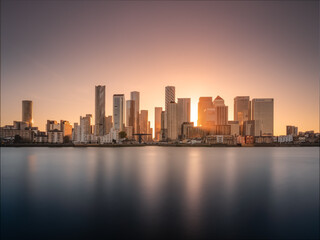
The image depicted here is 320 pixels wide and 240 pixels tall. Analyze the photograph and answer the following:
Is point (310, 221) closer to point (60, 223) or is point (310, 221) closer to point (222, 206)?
point (222, 206)

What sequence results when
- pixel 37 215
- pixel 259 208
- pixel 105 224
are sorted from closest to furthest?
1. pixel 105 224
2. pixel 37 215
3. pixel 259 208

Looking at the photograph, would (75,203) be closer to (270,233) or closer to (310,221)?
(270,233)

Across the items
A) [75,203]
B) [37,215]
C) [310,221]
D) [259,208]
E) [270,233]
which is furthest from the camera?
[75,203]

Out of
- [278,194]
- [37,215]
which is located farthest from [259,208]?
[37,215]

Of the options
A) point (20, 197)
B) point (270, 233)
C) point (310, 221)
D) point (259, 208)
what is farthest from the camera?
point (20, 197)

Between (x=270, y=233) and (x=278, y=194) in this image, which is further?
(x=278, y=194)

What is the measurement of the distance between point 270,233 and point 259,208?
580cm

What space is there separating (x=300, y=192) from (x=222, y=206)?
13.0 meters

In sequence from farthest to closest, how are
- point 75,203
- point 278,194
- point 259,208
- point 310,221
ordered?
1. point 278,194
2. point 75,203
3. point 259,208
4. point 310,221

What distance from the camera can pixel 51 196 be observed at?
82.7 feet

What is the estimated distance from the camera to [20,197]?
24.9 m

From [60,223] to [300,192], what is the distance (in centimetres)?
2639

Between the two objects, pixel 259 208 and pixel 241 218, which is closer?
pixel 241 218

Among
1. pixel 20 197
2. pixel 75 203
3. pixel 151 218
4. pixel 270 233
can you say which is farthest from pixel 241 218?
pixel 20 197
